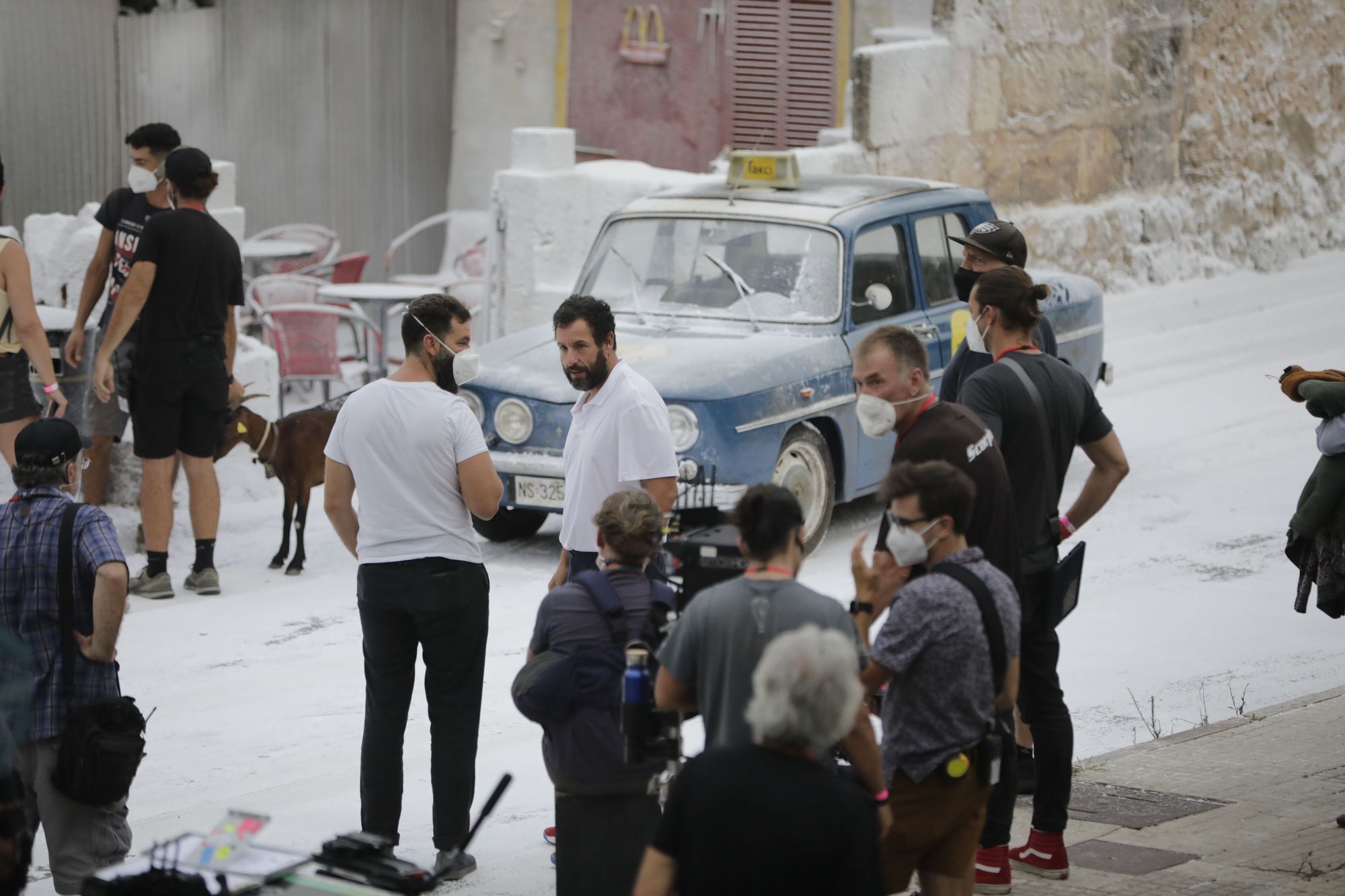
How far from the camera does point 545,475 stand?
8469 millimetres

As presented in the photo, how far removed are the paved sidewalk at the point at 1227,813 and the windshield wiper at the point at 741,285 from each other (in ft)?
11.5

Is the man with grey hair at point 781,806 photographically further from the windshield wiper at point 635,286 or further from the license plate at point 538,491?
→ the windshield wiper at point 635,286

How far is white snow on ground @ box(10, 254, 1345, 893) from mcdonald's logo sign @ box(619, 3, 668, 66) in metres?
6.28

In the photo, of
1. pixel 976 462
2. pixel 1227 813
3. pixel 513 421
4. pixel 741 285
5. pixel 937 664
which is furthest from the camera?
pixel 741 285

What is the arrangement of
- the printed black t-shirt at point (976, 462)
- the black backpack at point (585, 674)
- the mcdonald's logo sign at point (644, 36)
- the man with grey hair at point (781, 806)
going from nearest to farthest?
the man with grey hair at point (781, 806) < the black backpack at point (585, 674) < the printed black t-shirt at point (976, 462) < the mcdonald's logo sign at point (644, 36)

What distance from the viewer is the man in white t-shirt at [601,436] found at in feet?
17.4

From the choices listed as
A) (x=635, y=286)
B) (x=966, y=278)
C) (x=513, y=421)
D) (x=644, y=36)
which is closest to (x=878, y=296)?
(x=635, y=286)

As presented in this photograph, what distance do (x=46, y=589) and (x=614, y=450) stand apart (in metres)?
1.68

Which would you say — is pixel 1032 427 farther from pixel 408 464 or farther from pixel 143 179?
pixel 143 179

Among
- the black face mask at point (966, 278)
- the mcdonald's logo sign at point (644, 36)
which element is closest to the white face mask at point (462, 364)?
the black face mask at point (966, 278)

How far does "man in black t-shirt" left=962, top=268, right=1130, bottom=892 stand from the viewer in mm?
5020

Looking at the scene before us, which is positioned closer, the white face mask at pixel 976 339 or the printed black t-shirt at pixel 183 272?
the white face mask at pixel 976 339

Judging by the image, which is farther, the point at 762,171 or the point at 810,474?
the point at 762,171

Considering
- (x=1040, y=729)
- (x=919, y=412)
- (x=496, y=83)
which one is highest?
(x=496, y=83)
